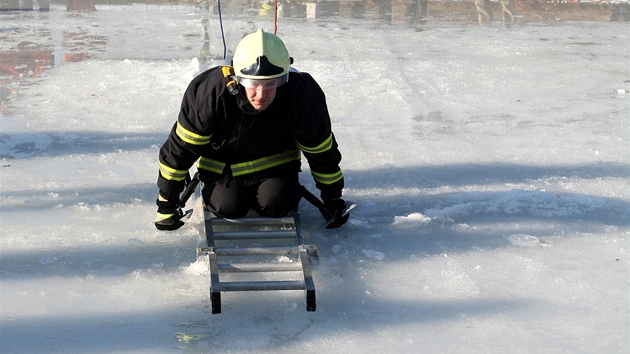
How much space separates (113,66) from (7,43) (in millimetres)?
1534

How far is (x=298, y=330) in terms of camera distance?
3.00 meters

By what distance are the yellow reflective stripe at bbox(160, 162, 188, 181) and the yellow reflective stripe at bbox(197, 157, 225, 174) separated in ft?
0.71

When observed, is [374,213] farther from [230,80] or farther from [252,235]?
[230,80]

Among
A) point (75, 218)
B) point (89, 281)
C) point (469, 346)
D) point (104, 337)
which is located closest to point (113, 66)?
point (75, 218)

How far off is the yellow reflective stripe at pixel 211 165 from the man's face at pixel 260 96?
20.3 inches

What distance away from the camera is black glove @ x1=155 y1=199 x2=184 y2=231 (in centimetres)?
368

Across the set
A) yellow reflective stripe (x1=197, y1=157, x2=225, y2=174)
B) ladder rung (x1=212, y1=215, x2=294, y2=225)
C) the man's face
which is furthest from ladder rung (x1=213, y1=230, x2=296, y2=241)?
the man's face

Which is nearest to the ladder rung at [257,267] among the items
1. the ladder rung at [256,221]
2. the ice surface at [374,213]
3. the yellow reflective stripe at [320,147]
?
the ice surface at [374,213]

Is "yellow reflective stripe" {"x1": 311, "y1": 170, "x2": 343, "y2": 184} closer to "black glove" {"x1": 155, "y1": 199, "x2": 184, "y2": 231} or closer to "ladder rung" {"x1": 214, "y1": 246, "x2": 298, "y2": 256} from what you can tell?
"ladder rung" {"x1": 214, "y1": 246, "x2": 298, "y2": 256}

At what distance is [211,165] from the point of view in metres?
3.79

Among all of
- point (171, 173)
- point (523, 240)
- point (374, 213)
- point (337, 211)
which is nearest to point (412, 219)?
point (374, 213)

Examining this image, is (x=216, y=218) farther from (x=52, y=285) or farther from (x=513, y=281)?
(x=513, y=281)

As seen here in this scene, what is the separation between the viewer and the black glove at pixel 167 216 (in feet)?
12.1

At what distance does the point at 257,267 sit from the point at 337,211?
672mm
